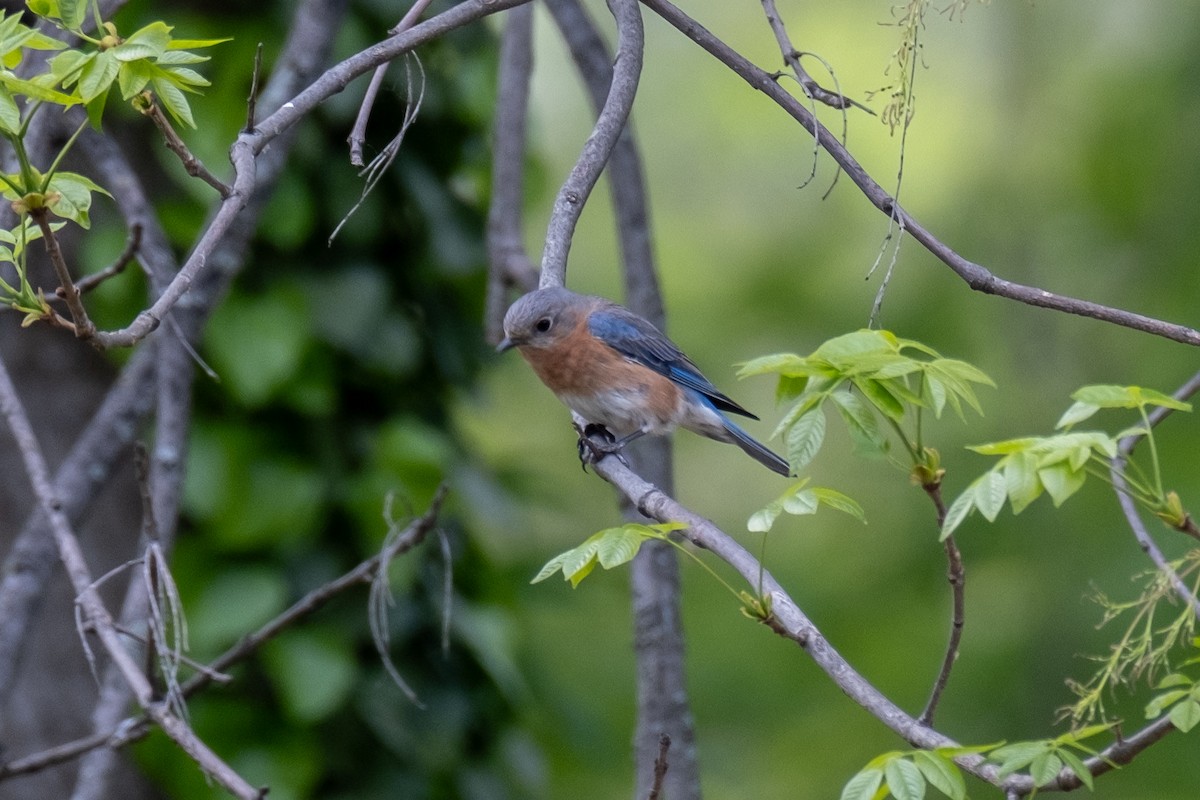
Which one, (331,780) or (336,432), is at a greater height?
(336,432)

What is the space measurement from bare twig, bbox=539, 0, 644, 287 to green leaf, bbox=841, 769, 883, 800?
1.55 m

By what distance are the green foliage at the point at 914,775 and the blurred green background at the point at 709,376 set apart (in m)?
2.49

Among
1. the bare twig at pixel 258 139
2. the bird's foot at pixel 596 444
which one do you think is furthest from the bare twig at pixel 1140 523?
the bare twig at pixel 258 139

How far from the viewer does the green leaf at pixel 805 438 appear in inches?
79.1

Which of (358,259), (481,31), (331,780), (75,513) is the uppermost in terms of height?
(481,31)

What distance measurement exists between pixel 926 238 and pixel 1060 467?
64 centimetres

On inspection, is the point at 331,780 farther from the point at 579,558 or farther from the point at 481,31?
the point at 481,31

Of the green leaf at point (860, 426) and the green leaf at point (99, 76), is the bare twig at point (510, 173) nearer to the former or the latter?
the green leaf at point (860, 426)

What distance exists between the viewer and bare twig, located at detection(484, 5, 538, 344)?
4055 mm

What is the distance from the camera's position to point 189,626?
3908 millimetres

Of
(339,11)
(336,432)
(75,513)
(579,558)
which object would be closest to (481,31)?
(339,11)

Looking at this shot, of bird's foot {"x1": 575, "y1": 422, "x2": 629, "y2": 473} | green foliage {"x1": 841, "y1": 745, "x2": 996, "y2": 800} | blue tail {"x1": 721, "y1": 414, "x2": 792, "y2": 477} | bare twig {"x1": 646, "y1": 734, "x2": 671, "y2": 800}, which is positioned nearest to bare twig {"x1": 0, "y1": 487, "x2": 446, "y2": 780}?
bird's foot {"x1": 575, "y1": 422, "x2": 629, "y2": 473}

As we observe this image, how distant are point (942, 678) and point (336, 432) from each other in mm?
2685

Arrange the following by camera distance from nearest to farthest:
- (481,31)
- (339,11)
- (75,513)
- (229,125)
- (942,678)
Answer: (942,678) < (75,513) < (339,11) < (229,125) < (481,31)
